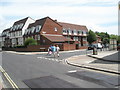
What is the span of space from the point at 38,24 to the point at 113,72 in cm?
4636

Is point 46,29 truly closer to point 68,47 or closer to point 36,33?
point 36,33

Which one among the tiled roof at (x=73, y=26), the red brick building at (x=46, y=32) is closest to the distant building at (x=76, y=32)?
the tiled roof at (x=73, y=26)

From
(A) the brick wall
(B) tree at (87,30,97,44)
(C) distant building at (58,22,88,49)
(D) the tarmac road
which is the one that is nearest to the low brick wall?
(A) the brick wall

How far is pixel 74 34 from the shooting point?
6475 cm

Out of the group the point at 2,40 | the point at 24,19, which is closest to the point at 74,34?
the point at 24,19

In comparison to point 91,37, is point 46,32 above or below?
above

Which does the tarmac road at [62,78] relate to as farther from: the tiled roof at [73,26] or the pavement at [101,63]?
the tiled roof at [73,26]

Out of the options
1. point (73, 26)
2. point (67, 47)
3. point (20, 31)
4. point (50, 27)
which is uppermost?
point (73, 26)

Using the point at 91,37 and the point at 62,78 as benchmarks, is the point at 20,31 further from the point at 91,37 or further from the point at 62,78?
the point at 62,78

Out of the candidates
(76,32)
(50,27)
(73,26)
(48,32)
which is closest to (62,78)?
(48,32)

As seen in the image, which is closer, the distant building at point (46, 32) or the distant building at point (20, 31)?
the distant building at point (46, 32)

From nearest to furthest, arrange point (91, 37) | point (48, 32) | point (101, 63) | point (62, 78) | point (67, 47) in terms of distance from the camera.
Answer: point (62, 78)
point (101, 63)
point (67, 47)
point (48, 32)
point (91, 37)

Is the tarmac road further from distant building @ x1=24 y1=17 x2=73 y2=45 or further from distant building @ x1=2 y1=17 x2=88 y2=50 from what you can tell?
distant building @ x1=24 y1=17 x2=73 y2=45

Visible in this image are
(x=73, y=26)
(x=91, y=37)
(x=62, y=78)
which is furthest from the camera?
(x=91, y=37)
